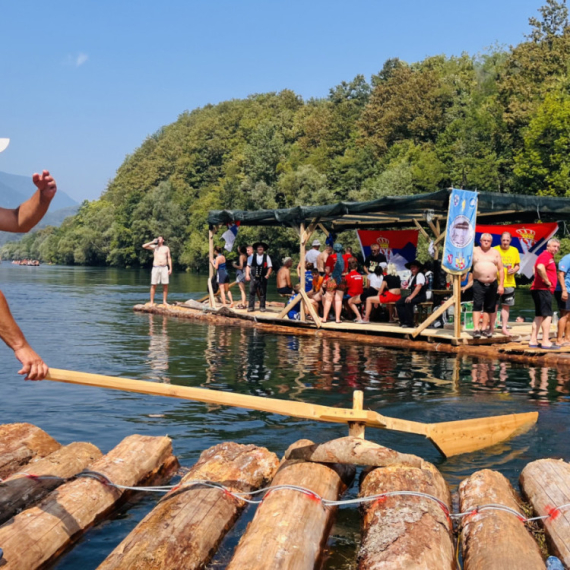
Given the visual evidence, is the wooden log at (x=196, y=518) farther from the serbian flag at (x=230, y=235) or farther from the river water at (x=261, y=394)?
the serbian flag at (x=230, y=235)

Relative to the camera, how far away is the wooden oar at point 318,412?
577cm

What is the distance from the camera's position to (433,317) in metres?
15.2

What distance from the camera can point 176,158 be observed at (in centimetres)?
11419

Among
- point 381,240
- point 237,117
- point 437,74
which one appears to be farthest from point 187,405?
point 237,117

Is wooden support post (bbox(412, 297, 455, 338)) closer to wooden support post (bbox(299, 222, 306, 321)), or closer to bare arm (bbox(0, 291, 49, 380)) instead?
wooden support post (bbox(299, 222, 306, 321))

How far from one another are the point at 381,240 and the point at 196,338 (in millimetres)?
6674

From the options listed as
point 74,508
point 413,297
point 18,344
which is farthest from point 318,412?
point 413,297

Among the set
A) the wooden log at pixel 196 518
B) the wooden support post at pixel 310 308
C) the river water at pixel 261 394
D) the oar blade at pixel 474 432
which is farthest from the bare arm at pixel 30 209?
the wooden support post at pixel 310 308

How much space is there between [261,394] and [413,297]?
617 cm

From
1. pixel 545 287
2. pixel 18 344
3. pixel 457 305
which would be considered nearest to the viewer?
pixel 18 344

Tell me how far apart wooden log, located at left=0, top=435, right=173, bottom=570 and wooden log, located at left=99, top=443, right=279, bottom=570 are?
0.50 meters

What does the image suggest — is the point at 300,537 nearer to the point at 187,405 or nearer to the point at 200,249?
the point at 187,405

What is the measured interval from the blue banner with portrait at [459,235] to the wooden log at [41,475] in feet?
30.5

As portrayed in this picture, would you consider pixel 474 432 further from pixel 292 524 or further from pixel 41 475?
pixel 41 475
